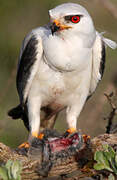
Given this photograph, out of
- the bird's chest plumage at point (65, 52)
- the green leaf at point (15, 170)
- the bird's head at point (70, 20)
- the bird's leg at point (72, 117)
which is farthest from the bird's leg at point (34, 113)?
the green leaf at point (15, 170)

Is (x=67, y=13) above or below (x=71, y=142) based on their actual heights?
above

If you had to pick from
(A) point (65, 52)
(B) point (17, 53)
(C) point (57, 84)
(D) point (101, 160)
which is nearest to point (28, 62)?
(C) point (57, 84)

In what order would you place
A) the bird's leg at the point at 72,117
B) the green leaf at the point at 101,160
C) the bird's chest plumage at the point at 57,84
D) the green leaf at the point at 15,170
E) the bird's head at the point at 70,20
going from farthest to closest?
the bird's leg at the point at 72,117 → the bird's chest plumage at the point at 57,84 → the bird's head at the point at 70,20 → the green leaf at the point at 101,160 → the green leaf at the point at 15,170

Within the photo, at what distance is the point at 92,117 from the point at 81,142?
58.9 inches

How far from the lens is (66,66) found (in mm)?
4184

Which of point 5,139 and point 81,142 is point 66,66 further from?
point 5,139

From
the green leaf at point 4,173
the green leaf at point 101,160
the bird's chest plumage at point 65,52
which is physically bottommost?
the green leaf at point 101,160

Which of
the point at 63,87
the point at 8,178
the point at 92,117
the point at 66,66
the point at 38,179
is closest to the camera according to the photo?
the point at 8,178

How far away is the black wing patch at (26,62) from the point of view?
4377 mm

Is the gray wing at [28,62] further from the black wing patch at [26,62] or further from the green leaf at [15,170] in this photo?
the green leaf at [15,170]

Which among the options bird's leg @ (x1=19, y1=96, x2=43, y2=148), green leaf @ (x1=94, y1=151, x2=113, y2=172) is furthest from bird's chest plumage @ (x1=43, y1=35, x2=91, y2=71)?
green leaf @ (x1=94, y1=151, x2=113, y2=172)

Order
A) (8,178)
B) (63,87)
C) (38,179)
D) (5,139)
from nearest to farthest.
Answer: (8,178), (38,179), (63,87), (5,139)

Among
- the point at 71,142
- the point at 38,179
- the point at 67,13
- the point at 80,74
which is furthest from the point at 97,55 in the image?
the point at 38,179

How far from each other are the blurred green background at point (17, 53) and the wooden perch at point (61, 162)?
1589 mm
